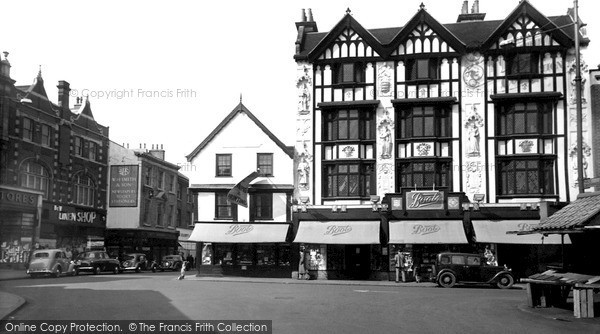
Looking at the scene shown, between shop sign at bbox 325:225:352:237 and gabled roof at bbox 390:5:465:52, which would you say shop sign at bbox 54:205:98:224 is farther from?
gabled roof at bbox 390:5:465:52

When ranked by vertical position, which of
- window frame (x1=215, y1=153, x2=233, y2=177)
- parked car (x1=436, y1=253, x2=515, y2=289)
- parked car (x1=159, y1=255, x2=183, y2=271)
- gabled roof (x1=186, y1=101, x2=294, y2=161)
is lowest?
parked car (x1=159, y1=255, x2=183, y2=271)

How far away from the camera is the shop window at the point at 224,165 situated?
38625 millimetres

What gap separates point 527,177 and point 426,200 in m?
5.60

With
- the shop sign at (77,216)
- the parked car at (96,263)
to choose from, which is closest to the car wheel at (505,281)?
the parked car at (96,263)

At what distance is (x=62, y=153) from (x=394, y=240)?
2575 cm

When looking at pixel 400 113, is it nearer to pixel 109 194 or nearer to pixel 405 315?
pixel 405 315

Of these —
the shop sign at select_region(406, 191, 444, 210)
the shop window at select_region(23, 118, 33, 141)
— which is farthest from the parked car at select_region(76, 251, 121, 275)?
the shop sign at select_region(406, 191, 444, 210)

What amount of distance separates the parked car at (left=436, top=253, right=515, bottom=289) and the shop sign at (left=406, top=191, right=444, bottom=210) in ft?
17.4

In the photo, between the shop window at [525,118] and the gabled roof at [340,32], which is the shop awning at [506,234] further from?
the gabled roof at [340,32]

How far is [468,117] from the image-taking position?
3478 cm

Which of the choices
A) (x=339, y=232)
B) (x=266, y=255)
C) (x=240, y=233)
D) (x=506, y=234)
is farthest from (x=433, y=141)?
(x=240, y=233)

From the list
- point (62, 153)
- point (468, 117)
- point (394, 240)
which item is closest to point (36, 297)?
point (394, 240)

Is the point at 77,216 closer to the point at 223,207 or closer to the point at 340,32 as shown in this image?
the point at 223,207

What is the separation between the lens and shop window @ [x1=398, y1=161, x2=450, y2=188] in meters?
34.8
